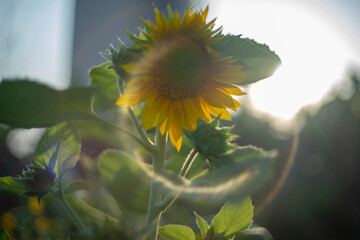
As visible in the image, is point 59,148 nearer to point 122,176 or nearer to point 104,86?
point 104,86

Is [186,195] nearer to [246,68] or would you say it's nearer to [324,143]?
[246,68]

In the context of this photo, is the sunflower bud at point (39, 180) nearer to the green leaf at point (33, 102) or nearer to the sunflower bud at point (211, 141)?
the green leaf at point (33, 102)

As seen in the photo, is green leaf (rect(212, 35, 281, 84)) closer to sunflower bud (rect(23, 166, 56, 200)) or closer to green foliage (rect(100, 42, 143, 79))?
green foliage (rect(100, 42, 143, 79))

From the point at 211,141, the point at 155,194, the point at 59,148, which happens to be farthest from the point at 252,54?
the point at 59,148

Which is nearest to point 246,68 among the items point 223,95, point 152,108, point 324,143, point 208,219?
point 223,95

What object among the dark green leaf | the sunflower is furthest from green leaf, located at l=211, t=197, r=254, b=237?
the sunflower

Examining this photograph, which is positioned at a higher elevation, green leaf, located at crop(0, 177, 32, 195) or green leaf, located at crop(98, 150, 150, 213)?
green leaf, located at crop(98, 150, 150, 213)
